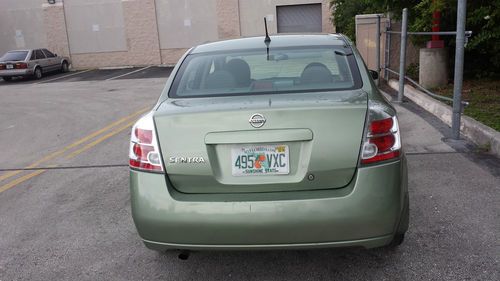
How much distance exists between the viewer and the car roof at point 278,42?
398 centimetres

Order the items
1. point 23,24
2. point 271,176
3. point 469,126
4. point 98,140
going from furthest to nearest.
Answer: point 23,24 < point 98,140 < point 469,126 < point 271,176

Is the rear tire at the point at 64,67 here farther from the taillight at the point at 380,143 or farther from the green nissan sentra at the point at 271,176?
the taillight at the point at 380,143

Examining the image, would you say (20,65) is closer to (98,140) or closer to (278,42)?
(98,140)

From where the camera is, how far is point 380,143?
2.90 meters

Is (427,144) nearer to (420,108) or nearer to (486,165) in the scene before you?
(486,165)

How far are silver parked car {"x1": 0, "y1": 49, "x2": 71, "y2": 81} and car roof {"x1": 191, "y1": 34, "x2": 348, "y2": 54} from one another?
20543 mm

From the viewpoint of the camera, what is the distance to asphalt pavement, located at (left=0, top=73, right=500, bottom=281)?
133 inches

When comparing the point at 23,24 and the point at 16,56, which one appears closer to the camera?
the point at 16,56

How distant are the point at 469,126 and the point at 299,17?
1903 cm

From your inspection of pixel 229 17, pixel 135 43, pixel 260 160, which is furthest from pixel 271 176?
A: pixel 135 43

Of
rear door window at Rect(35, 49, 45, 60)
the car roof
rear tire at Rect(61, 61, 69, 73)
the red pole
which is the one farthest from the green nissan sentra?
rear tire at Rect(61, 61, 69, 73)

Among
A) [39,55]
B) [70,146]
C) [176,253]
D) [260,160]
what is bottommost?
[70,146]

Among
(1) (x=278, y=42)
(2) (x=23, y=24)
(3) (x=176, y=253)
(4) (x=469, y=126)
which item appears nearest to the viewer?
(3) (x=176, y=253)

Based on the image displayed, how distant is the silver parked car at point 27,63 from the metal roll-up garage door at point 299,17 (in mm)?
11510
